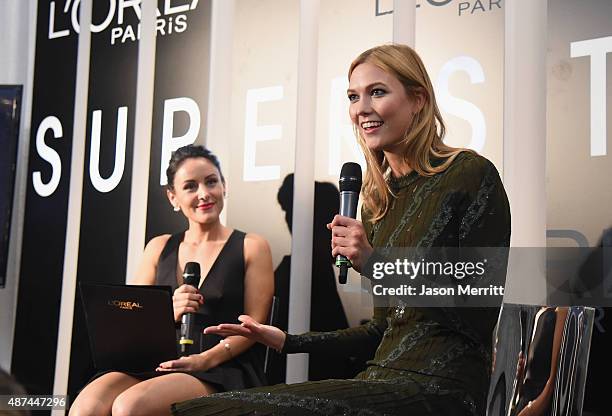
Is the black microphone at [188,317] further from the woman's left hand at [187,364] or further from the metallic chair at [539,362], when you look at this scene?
the metallic chair at [539,362]

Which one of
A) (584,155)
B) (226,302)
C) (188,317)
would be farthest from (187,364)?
(584,155)

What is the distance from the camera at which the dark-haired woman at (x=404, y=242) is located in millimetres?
1460

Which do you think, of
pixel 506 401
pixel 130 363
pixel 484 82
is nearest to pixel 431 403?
pixel 506 401

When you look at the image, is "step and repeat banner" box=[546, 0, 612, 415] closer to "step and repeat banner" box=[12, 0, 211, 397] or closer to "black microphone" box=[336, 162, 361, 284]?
"black microphone" box=[336, 162, 361, 284]

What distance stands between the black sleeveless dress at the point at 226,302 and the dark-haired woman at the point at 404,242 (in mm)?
1000

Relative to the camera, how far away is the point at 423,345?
5.27ft

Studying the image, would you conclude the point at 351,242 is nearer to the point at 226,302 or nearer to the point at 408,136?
the point at 408,136

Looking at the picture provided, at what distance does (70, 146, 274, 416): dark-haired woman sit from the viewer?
251 cm

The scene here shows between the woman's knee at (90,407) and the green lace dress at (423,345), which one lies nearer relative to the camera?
the green lace dress at (423,345)

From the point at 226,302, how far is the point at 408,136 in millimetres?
1386

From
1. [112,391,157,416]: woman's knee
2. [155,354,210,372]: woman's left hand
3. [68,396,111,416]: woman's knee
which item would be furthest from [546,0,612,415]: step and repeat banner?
[68,396,111,416]: woman's knee

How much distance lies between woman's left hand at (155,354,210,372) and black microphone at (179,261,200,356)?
0.04 meters

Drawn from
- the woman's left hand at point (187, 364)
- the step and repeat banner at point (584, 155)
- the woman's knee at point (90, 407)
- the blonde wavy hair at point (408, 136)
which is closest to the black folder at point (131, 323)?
the woman's left hand at point (187, 364)

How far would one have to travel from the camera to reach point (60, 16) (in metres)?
3.99
